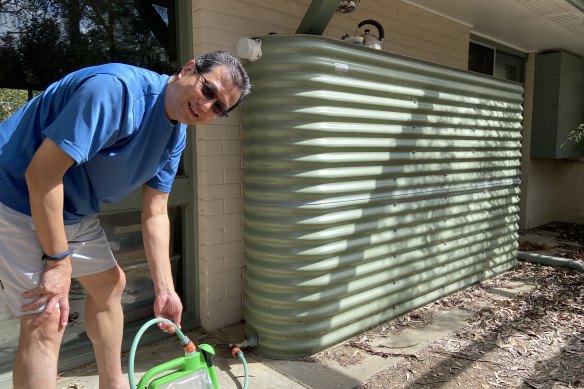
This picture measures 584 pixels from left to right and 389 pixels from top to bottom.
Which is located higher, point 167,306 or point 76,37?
point 76,37

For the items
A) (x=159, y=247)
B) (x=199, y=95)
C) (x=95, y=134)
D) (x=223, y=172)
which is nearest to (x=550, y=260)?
(x=223, y=172)

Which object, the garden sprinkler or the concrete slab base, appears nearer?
the garden sprinkler

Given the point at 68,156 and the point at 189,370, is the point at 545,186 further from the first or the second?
the point at 68,156

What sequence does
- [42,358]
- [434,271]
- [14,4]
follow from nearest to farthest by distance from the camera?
1. [42,358]
2. [14,4]
3. [434,271]

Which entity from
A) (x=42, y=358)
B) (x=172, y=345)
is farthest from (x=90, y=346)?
(x=42, y=358)

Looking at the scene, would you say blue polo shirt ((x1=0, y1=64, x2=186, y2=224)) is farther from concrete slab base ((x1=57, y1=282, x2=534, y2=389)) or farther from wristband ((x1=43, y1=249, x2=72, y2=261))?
concrete slab base ((x1=57, y1=282, x2=534, y2=389))

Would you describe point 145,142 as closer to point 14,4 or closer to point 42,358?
point 42,358

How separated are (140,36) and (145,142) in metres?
1.73

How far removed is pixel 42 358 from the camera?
1657 millimetres

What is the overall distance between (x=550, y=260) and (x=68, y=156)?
5663 mm

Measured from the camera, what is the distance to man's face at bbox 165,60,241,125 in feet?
5.15

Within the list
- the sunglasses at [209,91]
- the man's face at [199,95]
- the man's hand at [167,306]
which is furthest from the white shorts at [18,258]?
the sunglasses at [209,91]

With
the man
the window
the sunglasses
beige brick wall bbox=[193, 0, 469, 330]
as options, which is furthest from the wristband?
the window

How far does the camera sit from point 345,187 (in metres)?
3.14
